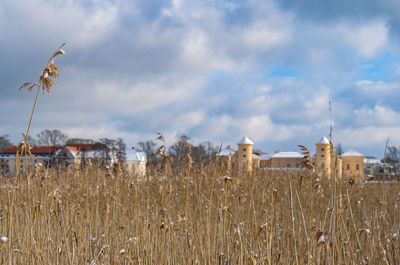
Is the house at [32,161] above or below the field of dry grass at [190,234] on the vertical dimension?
above

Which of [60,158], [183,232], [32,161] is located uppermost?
[32,161]

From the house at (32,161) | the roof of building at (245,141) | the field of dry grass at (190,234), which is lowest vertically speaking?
the field of dry grass at (190,234)

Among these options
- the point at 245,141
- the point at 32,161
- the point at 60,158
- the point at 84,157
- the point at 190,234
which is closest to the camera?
the point at 32,161

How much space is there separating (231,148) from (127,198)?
13.4 feet

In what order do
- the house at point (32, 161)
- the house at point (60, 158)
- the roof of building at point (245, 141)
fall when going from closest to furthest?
the house at point (32, 161) < the house at point (60, 158) < the roof of building at point (245, 141)

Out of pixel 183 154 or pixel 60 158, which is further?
pixel 60 158

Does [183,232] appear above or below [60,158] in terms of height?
below

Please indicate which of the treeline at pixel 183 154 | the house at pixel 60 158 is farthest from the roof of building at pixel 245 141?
the house at pixel 60 158

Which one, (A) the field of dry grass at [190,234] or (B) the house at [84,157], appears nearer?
(A) the field of dry grass at [190,234]

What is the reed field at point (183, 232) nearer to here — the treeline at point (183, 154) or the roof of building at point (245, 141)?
the treeline at point (183, 154)

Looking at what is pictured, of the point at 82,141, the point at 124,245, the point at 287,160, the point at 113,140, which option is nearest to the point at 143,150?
the point at 82,141

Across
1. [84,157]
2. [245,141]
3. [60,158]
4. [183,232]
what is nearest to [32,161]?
[183,232]

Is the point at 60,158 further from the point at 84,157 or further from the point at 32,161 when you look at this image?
the point at 32,161

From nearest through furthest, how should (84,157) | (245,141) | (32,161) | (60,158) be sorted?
(32,161) < (60,158) < (84,157) < (245,141)
